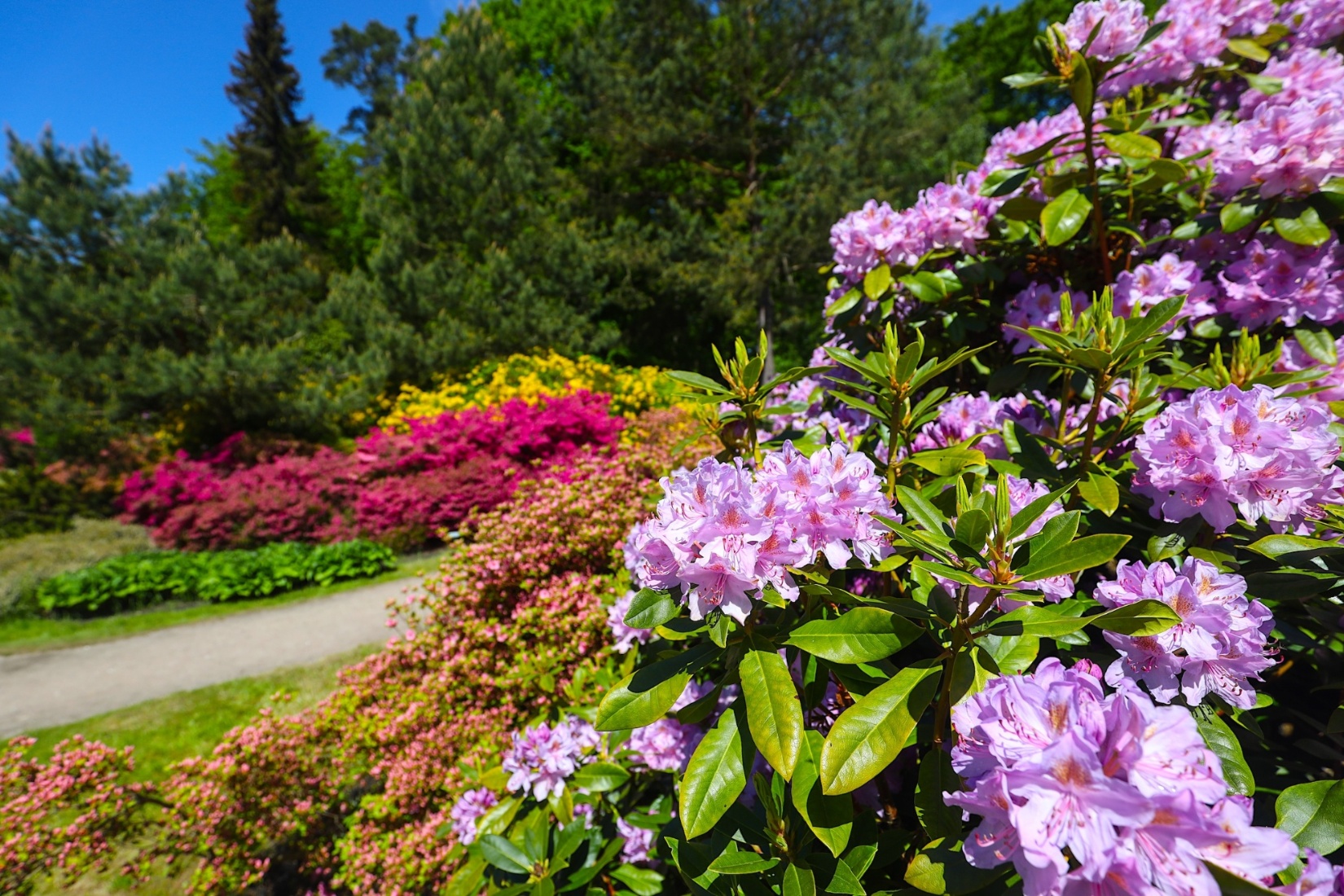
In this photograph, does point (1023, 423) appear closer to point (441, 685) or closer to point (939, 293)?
point (939, 293)

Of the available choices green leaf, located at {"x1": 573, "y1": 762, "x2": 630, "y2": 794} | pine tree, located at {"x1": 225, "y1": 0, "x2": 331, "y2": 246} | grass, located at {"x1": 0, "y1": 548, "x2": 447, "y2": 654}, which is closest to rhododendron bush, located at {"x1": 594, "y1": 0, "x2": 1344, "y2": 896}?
green leaf, located at {"x1": 573, "y1": 762, "x2": 630, "y2": 794}

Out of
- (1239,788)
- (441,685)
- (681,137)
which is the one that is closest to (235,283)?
(681,137)

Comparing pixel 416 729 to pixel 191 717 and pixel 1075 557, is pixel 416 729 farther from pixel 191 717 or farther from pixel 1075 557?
pixel 191 717

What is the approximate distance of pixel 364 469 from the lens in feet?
28.0

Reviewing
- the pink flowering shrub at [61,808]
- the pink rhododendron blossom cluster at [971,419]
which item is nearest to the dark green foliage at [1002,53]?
the pink rhododendron blossom cluster at [971,419]

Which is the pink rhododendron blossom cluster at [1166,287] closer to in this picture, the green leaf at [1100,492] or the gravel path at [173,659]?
the green leaf at [1100,492]

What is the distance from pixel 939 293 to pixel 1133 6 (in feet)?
2.49

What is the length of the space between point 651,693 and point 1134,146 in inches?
67.1

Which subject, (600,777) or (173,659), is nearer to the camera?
(600,777)

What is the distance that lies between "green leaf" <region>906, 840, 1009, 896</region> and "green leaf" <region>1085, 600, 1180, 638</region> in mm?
332

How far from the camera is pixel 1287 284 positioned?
56.4 inches

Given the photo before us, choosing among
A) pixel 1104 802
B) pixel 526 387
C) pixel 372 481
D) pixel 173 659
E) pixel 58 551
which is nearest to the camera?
pixel 1104 802

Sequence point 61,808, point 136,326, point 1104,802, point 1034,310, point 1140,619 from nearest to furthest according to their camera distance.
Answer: point 1104,802 → point 1140,619 → point 1034,310 → point 61,808 → point 136,326

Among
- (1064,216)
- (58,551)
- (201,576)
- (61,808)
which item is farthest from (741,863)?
(58,551)
